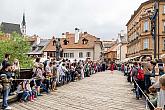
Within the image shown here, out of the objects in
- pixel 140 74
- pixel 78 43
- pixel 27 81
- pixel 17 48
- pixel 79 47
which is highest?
A: pixel 78 43

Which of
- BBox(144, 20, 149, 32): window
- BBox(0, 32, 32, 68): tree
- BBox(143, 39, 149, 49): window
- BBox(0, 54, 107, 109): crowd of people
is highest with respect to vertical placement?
BBox(144, 20, 149, 32): window

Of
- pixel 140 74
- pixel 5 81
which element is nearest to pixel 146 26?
pixel 140 74

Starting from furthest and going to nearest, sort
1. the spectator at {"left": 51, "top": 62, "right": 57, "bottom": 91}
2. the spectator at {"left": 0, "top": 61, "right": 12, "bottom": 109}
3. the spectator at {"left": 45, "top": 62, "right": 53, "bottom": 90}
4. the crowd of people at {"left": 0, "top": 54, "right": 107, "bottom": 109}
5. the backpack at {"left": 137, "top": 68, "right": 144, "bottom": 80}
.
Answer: the spectator at {"left": 51, "top": 62, "right": 57, "bottom": 91}
the spectator at {"left": 45, "top": 62, "right": 53, "bottom": 90}
the backpack at {"left": 137, "top": 68, "right": 144, "bottom": 80}
the crowd of people at {"left": 0, "top": 54, "right": 107, "bottom": 109}
the spectator at {"left": 0, "top": 61, "right": 12, "bottom": 109}

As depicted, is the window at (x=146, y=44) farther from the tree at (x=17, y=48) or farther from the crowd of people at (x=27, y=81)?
the crowd of people at (x=27, y=81)

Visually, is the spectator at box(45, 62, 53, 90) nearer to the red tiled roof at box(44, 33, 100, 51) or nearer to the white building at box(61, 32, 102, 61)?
the red tiled roof at box(44, 33, 100, 51)

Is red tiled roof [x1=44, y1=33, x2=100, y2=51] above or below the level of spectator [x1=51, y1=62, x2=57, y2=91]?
above

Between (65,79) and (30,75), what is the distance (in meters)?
6.98

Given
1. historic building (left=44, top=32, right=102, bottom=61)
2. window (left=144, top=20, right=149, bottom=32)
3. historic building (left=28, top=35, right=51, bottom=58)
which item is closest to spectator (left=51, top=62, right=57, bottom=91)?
window (left=144, top=20, right=149, bottom=32)

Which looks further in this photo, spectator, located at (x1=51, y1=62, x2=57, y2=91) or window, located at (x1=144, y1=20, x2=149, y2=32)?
window, located at (x1=144, y1=20, x2=149, y2=32)

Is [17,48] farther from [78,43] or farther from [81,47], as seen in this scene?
[78,43]

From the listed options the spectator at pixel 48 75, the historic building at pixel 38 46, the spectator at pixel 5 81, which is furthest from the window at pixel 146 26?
the spectator at pixel 5 81

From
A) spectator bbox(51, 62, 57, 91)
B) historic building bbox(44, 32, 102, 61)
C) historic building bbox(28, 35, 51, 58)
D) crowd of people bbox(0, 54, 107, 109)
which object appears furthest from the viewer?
historic building bbox(28, 35, 51, 58)

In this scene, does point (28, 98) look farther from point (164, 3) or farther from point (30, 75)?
point (164, 3)

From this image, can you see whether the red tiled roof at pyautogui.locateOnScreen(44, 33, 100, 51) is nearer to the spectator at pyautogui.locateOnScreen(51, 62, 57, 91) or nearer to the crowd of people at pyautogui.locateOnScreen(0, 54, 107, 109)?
the crowd of people at pyautogui.locateOnScreen(0, 54, 107, 109)
